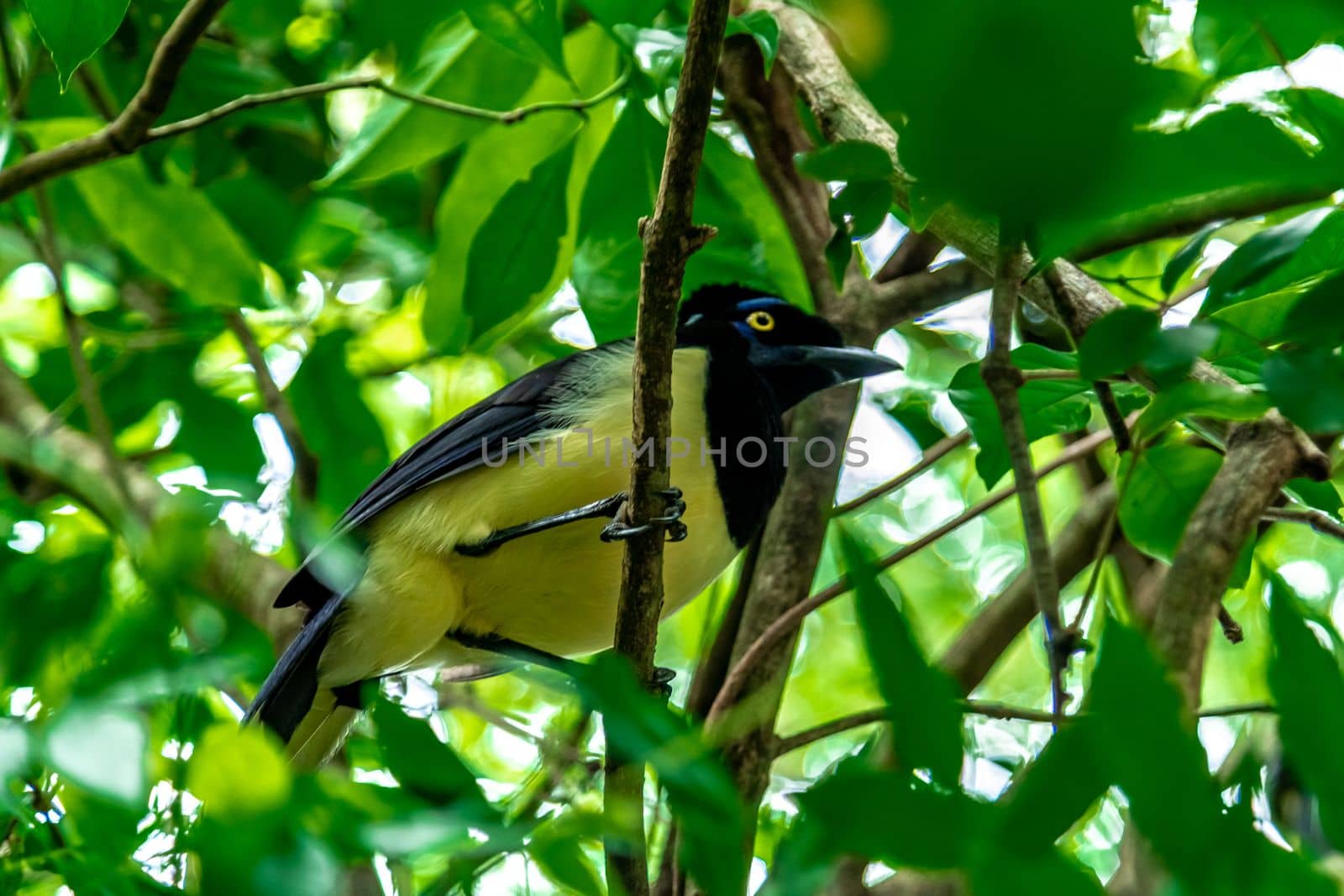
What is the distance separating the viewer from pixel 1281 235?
4.98ft

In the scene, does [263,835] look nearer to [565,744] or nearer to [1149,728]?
[1149,728]

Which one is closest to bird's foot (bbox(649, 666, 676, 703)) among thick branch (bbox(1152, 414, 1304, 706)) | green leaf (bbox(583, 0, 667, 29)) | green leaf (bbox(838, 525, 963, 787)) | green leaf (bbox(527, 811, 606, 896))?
thick branch (bbox(1152, 414, 1304, 706))

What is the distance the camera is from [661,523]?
253 cm

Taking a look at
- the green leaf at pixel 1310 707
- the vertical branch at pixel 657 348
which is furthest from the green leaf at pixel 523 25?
the green leaf at pixel 1310 707

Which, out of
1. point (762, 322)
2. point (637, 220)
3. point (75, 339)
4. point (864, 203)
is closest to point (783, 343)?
point (762, 322)

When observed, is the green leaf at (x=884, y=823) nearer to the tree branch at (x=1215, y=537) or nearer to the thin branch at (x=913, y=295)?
the tree branch at (x=1215, y=537)

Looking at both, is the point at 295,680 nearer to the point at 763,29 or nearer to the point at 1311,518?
the point at 763,29

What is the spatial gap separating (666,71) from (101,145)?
134cm

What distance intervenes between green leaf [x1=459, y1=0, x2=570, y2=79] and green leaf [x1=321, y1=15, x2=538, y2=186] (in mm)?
505

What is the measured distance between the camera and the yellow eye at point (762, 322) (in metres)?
4.02

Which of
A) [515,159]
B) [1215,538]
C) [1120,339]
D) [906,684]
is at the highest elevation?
[515,159]

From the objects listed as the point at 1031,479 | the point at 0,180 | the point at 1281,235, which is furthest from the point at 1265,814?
the point at 0,180

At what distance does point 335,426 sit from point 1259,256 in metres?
3.02

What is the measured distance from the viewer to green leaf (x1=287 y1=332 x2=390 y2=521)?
13.1ft
